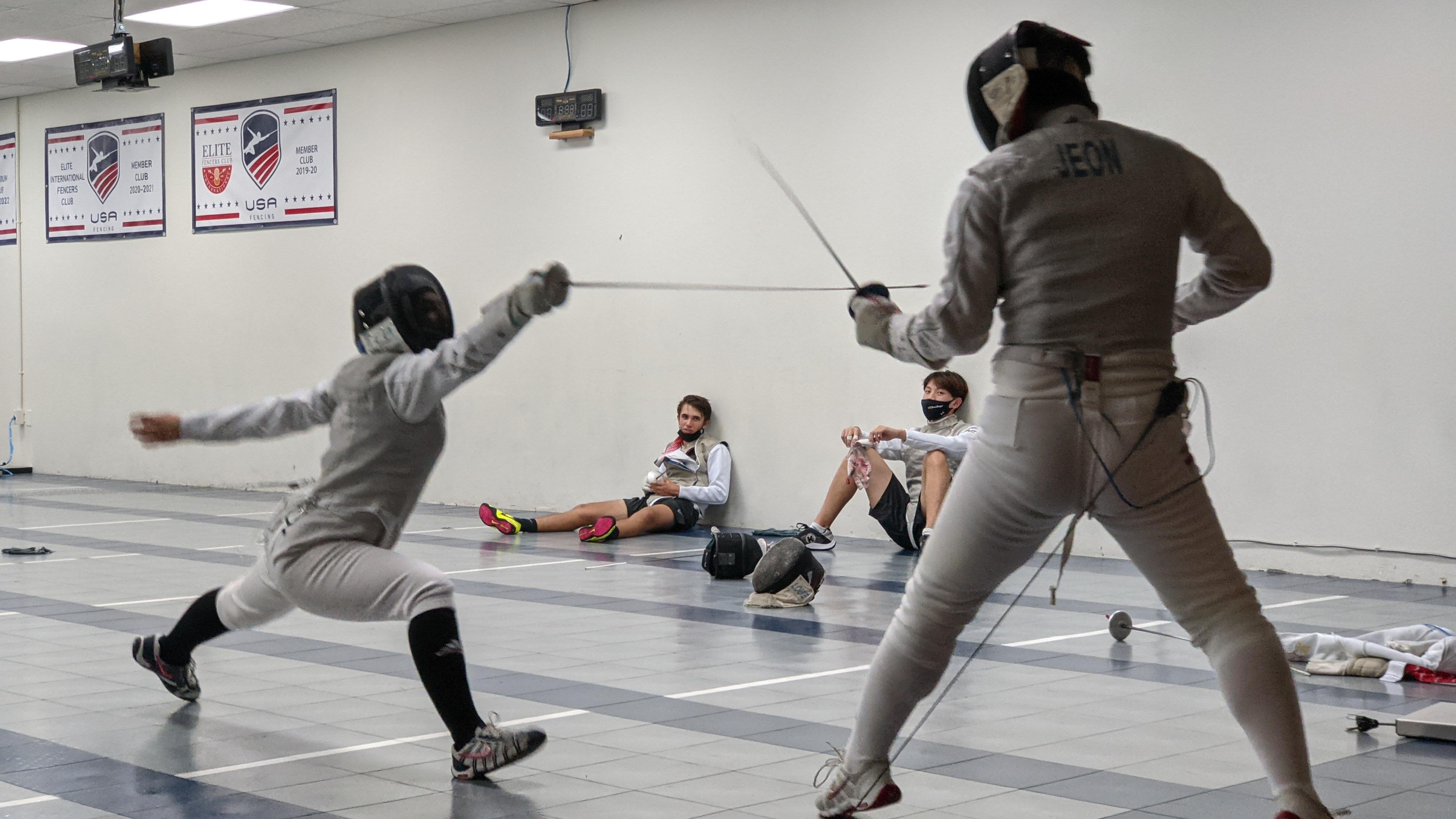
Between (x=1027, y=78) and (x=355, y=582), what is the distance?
5.51ft

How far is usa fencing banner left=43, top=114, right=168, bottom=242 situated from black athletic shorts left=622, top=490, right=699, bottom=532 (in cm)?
552

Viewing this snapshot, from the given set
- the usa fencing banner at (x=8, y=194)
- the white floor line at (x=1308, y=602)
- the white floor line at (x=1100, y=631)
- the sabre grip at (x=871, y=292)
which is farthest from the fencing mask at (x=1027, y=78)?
the usa fencing banner at (x=8, y=194)

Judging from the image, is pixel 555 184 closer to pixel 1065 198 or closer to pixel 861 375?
pixel 861 375

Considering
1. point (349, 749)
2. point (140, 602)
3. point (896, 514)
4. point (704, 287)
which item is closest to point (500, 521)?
point (896, 514)

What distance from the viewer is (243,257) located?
11.1 metres

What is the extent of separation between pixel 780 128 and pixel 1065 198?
20.1 feet

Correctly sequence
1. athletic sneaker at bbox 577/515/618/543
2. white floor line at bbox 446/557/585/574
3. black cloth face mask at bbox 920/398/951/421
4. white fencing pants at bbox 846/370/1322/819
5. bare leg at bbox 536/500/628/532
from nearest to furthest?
white fencing pants at bbox 846/370/1322/819, white floor line at bbox 446/557/585/574, black cloth face mask at bbox 920/398/951/421, athletic sneaker at bbox 577/515/618/543, bare leg at bbox 536/500/628/532

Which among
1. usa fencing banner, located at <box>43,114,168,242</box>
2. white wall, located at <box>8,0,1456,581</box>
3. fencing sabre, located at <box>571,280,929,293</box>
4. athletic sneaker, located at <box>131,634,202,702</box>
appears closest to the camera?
fencing sabre, located at <box>571,280,929,293</box>

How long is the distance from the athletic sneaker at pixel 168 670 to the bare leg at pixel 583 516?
164 inches

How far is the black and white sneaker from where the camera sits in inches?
295

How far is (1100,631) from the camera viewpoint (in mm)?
5109

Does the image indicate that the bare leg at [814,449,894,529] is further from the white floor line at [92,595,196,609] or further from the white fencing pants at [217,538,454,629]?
the white fencing pants at [217,538,454,629]

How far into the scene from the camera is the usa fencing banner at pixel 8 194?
1289 cm

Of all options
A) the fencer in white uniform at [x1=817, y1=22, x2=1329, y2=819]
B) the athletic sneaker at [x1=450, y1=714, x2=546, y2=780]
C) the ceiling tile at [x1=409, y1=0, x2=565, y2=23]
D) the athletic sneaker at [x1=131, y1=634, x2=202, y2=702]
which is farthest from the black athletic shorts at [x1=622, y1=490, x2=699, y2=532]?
the fencer in white uniform at [x1=817, y1=22, x2=1329, y2=819]
